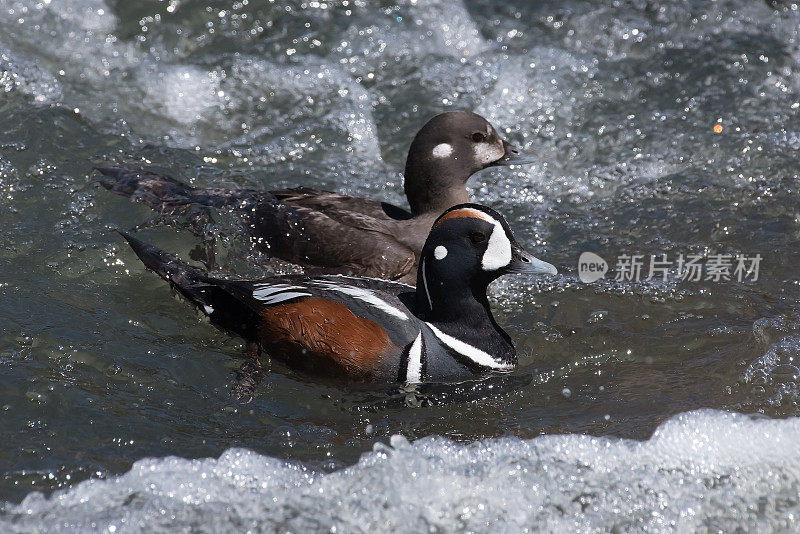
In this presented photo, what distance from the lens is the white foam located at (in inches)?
164

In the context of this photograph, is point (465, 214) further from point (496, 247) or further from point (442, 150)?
point (442, 150)

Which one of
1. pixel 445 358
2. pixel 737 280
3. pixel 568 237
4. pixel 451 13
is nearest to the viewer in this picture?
pixel 445 358

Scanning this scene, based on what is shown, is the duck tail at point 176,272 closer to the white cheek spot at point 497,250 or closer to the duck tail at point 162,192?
the duck tail at point 162,192

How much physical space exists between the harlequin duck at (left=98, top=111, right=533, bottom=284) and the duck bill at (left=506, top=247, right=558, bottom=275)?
0.98 meters

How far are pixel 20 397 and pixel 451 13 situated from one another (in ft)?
20.0

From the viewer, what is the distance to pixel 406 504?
14.0ft

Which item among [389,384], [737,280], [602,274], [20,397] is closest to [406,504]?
[389,384]

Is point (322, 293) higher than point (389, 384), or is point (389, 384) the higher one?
point (322, 293)

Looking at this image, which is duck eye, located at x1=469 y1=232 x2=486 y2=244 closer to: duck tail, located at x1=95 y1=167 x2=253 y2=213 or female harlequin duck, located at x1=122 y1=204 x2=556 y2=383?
female harlequin duck, located at x1=122 y1=204 x2=556 y2=383

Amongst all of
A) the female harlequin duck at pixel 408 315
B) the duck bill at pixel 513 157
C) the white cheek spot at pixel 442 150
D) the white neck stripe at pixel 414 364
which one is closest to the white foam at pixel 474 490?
the white neck stripe at pixel 414 364

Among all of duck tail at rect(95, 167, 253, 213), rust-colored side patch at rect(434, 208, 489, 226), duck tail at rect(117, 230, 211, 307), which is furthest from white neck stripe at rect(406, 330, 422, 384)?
duck tail at rect(95, 167, 253, 213)

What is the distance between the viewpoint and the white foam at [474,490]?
4.16 m

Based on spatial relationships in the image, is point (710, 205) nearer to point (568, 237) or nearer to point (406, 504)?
point (568, 237)

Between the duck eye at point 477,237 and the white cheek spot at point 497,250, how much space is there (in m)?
0.04
